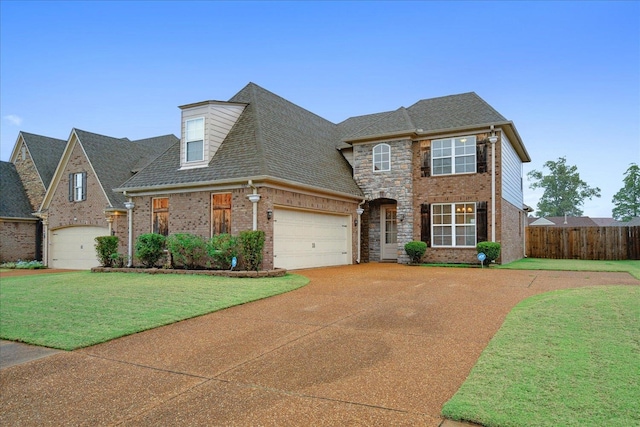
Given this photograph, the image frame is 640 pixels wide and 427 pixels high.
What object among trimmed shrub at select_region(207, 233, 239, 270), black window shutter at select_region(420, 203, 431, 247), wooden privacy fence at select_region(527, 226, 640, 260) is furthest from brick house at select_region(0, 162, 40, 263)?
wooden privacy fence at select_region(527, 226, 640, 260)

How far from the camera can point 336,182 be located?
16.7m

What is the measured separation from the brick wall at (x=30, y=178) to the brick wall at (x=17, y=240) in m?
1.20

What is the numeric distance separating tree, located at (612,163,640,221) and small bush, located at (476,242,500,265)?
122 feet

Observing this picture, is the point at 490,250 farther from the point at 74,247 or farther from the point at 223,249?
the point at 74,247

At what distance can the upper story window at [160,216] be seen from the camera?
15.5m

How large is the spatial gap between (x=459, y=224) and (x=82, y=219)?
17523mm

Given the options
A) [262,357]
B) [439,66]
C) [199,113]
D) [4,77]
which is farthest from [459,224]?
[4,77]

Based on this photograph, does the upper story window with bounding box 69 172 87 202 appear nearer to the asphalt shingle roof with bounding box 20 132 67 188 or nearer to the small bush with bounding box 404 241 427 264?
the asphalt shingle roof with bounding box 20 132 67 188

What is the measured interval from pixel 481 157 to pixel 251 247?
9931 mm

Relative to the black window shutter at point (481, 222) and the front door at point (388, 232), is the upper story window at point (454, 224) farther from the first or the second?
the front door at point (388, 232)

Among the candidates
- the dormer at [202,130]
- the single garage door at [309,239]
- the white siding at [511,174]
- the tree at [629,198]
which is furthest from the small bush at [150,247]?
the tree at [629,198]

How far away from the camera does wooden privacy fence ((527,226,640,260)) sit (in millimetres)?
20312

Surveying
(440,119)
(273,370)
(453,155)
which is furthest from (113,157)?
(273,370)

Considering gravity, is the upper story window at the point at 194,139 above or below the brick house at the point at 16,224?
above
